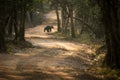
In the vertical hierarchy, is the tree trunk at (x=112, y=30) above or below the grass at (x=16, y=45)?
above

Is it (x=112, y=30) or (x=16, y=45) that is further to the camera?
(x=16, y=45)

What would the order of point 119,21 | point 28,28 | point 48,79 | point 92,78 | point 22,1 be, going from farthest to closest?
1. point 28,28
2. point 22,1
3. point 119,21
4. point 92,78
5. point 48,79

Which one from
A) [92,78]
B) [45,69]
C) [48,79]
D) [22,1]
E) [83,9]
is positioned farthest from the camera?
[83,9]

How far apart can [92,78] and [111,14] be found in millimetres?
4596

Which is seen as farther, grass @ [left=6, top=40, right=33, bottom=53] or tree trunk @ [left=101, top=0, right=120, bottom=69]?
grass @ [left=6, top=40, right=33, bottom=53]

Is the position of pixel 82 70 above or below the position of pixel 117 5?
below

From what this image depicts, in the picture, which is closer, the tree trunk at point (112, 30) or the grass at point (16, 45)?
the tree trunk at point (112, 30)

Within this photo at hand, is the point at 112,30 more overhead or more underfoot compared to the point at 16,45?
more overhead

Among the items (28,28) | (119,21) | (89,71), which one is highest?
(119,21)

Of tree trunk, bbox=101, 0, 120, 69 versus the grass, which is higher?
tree trunk, bbox=101, 0, 120, 69

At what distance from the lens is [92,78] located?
52.5 ft

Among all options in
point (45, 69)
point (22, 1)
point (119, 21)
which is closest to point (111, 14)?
point (119, 21)

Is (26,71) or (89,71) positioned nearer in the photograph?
(26,71)

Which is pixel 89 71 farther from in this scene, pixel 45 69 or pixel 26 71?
pixel 26 71
